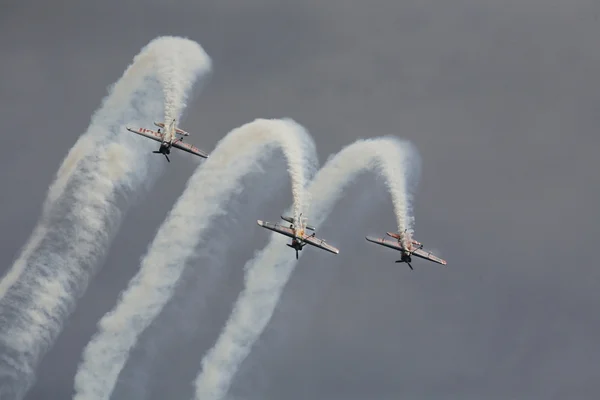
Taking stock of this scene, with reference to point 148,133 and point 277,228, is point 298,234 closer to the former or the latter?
point 277,228

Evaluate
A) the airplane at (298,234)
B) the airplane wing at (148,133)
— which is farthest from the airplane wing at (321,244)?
the airplane wing at (148,133)

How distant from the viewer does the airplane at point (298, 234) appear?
152m

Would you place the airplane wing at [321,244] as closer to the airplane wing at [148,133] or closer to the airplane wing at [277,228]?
the airplane wing at [277,228]

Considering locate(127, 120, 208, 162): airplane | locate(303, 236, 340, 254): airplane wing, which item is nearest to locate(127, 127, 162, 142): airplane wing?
locate(127, 120, 208, 162): airplane

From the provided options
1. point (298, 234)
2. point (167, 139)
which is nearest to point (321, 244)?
point (298, 234)

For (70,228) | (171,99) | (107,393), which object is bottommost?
(107,393)

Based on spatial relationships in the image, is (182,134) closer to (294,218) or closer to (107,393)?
(294,218)

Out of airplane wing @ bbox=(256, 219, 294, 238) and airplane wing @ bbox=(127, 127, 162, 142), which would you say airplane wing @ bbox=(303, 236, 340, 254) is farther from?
airplane wing @ bbox=(127, 127, 162, 142)

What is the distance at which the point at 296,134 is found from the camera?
490 ft

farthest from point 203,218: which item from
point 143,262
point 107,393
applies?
point 107,393

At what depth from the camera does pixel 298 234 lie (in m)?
152

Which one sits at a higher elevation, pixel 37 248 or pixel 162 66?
pixel 162 66

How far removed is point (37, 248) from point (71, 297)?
15.5 ft

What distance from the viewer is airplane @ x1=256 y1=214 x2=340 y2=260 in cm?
15212
